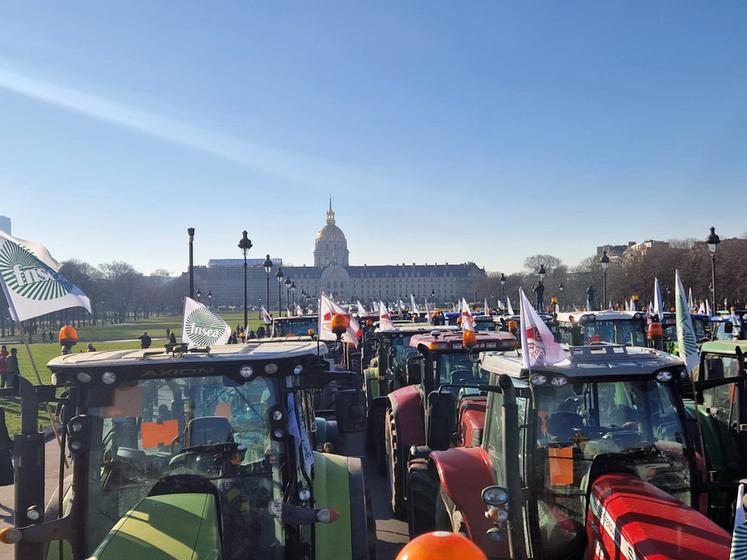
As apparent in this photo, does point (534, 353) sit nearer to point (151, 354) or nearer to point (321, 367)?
point (321, 367)

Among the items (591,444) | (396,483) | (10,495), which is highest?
(591,444)

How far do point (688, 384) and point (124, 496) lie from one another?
3.87 meters

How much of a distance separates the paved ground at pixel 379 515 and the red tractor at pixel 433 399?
0.30m

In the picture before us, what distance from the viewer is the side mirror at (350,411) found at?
5.41m

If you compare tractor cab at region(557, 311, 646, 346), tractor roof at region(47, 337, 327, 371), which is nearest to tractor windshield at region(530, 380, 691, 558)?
tractor roof at region(47, 337, 327, 371)

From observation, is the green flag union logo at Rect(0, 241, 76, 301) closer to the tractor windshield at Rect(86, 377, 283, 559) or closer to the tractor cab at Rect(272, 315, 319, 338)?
the tractor windshield at Rect(86, 377, 283, 559)

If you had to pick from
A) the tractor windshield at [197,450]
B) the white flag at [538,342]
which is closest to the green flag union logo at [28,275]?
the tractor windshield at [197,450]

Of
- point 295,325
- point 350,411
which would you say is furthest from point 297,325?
point 350,411

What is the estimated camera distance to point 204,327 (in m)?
8.55

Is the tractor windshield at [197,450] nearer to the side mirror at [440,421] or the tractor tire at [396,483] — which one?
the side mirror at [440,421]

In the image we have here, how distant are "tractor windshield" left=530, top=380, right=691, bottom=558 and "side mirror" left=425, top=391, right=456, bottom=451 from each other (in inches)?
140

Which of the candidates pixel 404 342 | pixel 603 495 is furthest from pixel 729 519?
pixel 404 342

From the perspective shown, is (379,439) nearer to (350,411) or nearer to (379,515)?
(379,515)

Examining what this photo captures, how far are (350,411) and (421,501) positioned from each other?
1.70 metres
